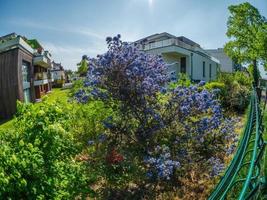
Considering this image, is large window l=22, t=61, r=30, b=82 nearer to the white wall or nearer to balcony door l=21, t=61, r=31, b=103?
balcony door l=21, t=61, r=31, b=103

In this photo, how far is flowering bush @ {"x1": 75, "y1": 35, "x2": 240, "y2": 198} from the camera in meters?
5.80

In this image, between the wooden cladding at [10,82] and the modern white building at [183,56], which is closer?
the wooden cladding at [10,82]

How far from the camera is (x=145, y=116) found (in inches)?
232

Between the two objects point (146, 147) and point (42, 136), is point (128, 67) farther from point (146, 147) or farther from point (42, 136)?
point (42, 136)

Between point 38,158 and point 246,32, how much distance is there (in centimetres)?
2926

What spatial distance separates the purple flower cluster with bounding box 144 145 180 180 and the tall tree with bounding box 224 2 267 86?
2525cm

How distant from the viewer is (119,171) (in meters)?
5.95

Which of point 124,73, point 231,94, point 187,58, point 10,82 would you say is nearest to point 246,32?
point 187,58

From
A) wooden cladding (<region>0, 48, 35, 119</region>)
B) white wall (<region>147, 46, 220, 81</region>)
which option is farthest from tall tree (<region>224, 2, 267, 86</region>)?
wooden cladding (<region>0, 48, 35, 119</region>)

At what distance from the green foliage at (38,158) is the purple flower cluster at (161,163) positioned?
110 cm

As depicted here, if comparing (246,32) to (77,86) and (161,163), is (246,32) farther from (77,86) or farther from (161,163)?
(161,163)

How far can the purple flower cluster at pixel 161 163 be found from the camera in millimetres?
5047

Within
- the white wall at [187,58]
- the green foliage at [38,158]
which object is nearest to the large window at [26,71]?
the white wall at [187,58]

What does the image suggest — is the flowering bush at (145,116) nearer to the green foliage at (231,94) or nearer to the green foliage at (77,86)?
the green foliage at (77,86)
